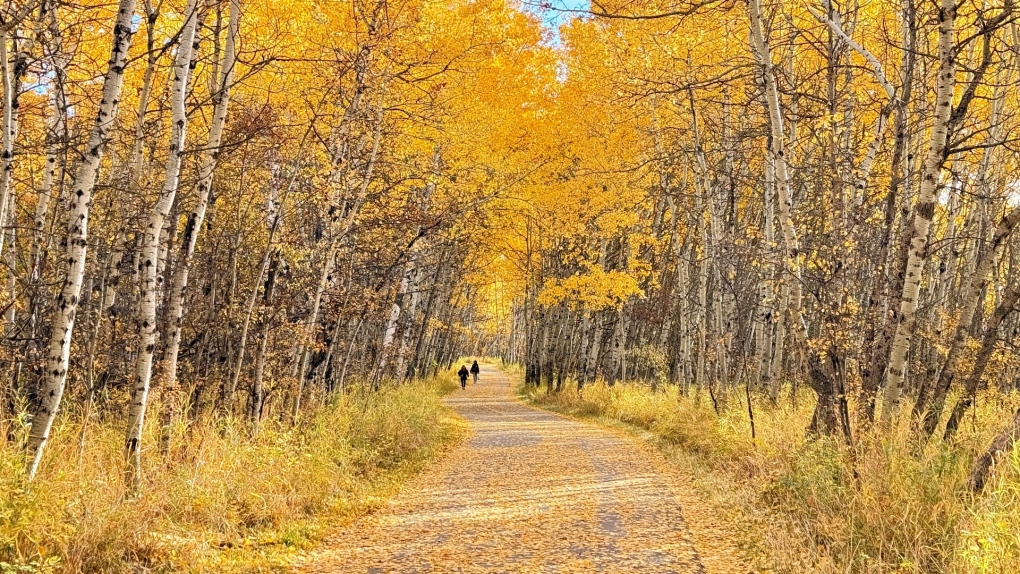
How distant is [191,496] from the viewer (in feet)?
19.4

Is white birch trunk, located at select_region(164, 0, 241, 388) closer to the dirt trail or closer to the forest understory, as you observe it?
the forest understory

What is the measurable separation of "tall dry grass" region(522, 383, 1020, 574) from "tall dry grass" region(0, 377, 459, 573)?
4.31 meters

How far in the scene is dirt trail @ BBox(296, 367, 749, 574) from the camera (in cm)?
568

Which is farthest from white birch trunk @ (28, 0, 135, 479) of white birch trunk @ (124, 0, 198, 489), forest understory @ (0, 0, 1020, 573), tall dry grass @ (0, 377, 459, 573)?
white birch trunk @ (124, 0, 198, 489)

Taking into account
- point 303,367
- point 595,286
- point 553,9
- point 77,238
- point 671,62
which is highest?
point 671,62

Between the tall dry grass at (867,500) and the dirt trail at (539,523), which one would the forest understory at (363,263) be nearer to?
the tall dry grass at (867,500)

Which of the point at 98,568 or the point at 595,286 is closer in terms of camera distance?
the point at 98,568

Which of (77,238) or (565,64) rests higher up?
(565,64)

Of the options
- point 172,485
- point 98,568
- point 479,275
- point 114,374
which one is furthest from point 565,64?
point 98,568

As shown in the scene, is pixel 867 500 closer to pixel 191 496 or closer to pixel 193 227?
pixel 191 496

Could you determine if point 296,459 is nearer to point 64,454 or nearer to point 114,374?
point 64,454

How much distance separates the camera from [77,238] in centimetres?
473

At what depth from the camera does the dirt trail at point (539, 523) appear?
5.68 metres

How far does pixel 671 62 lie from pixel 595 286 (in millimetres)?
7006
